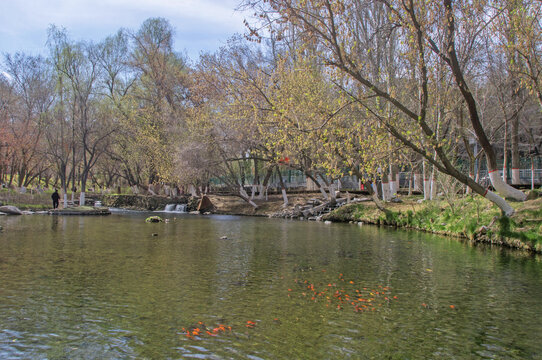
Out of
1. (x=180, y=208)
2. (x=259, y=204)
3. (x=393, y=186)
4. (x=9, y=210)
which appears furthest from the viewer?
(x=180, y=208)

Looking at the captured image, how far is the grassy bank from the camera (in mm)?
15891

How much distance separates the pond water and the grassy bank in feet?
4.45

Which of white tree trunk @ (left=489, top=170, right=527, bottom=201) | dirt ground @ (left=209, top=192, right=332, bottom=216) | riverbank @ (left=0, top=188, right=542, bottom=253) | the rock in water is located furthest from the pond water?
dirt ground @ (left=209, top=192, right=332, bottom=216)

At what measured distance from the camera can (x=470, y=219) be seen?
754 inches

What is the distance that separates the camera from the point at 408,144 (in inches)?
539

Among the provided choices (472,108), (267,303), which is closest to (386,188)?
(472,108)

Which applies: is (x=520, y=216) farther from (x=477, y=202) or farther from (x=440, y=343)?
(x=440, y=343)

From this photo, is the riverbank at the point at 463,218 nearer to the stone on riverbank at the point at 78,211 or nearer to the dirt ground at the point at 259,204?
the dirt ground at the point at 259,204

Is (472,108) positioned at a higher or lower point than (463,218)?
higher

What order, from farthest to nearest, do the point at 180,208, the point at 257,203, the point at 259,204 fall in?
the point at 180,208, the point at 257,203, the point at 259,204

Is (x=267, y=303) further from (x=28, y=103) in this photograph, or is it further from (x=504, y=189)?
(x=28, y=103)

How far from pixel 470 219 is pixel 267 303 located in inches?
541

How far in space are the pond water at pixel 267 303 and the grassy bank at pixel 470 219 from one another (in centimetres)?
135

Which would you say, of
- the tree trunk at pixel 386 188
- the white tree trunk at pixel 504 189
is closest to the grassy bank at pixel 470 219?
the white tree trunk at pixel 504 189
